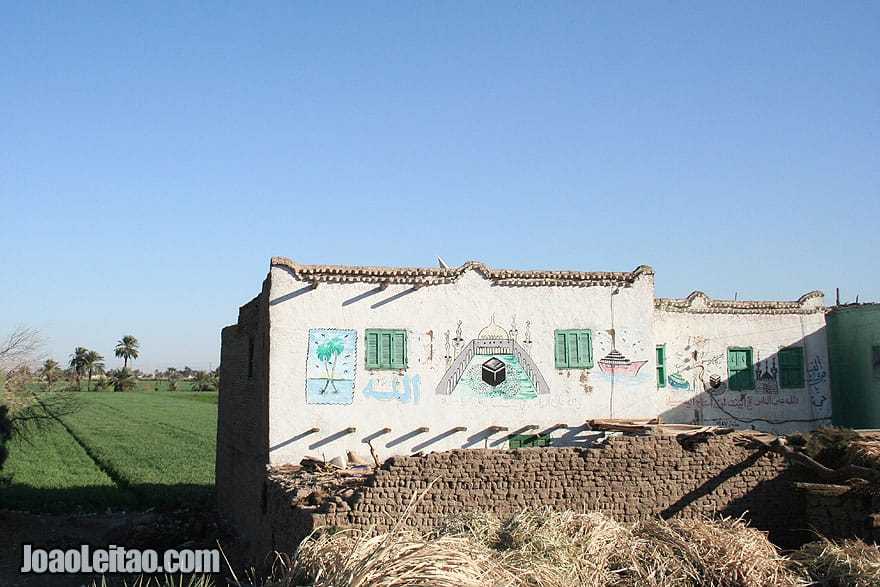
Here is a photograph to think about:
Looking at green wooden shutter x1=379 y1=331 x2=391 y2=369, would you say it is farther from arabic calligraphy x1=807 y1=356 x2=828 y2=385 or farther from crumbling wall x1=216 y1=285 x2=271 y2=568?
arabic calligraphy x1=807 y1=356 x2=828 y2=385

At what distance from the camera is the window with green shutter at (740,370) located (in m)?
19.0

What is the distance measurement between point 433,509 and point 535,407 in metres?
5.83

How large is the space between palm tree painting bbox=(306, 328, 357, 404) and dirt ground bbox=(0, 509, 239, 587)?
4020 mm

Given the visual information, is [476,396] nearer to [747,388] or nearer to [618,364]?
[618,364]

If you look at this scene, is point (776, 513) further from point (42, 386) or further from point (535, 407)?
point (42, 386)

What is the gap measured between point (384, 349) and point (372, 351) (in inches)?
10.2

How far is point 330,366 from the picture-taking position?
15797 millimetres

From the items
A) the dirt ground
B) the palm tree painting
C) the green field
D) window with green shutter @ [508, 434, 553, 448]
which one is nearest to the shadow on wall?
window with green shutter @ [508, 434, 553, 448]

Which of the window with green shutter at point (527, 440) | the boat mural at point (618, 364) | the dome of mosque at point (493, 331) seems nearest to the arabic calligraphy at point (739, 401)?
the boat mural at point (618, 364)

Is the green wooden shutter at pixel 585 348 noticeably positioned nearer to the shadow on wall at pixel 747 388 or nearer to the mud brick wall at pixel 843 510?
the shadow on wall at pixel 747 388

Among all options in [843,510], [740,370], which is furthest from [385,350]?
[740,370]

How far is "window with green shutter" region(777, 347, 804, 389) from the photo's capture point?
63.2ft

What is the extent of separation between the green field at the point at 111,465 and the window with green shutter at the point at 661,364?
13748 mm

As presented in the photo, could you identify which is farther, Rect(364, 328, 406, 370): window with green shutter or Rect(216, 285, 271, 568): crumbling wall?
Rect(364, 328, 406, 370): window with green shutter
